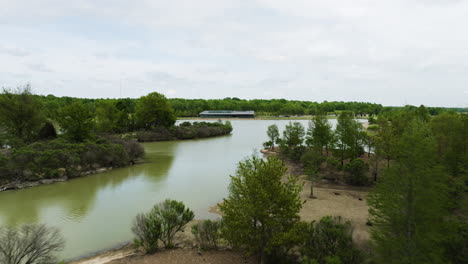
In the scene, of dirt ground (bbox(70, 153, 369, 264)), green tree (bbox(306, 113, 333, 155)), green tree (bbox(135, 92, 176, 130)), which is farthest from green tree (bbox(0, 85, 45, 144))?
green tree (bbox(306, 113, 333, 155))

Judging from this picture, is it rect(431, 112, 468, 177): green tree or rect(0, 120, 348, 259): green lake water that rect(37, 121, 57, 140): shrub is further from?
rect(431, 112, 468, 177): green tree

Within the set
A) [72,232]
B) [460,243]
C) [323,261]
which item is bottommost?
[72,232]

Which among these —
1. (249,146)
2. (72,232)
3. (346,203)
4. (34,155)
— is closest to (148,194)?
(72,232)

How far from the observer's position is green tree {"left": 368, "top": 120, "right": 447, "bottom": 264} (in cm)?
875

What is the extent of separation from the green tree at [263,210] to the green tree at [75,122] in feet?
108

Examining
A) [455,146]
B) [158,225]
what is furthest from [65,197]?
[455,146]

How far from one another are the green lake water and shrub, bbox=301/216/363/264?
8.18 meters

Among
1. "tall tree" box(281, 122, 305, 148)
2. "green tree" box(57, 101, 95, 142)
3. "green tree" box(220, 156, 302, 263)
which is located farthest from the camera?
"tall tree" box(281, 122, 305, 148)

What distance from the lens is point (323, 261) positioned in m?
9.83

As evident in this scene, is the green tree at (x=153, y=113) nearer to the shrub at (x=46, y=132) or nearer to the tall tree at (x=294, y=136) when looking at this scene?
the shrub at (x=46, y=132)

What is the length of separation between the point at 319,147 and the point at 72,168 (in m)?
28.3

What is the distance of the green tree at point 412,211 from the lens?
28.7ft

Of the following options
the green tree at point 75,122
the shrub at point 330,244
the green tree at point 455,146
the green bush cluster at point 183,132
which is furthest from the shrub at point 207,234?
the green bush cluster at point 183,132

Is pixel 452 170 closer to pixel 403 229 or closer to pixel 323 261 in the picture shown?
pixel 403 229
